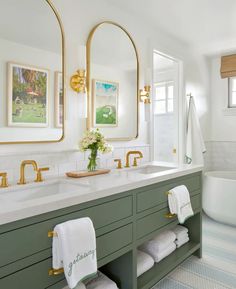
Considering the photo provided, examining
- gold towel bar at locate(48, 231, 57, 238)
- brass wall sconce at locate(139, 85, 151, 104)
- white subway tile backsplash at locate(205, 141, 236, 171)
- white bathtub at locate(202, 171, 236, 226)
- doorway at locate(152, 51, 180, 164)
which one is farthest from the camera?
doorway at locate(152, 51, 180, 164)

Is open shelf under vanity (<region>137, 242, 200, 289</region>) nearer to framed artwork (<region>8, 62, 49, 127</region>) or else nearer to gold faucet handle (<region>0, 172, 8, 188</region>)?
gold faucet handle (<region>0, 172, 8, 188</region>)

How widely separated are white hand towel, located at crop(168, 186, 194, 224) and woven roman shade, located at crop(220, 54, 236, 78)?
248cm

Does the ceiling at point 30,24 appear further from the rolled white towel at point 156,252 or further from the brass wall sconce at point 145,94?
the rolled white towel at point 156,252

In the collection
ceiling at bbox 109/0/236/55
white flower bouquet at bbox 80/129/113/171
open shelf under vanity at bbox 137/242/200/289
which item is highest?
ceiling at bbox 109/0/236/55

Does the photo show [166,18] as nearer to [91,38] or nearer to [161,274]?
[91,38]

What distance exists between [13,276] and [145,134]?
1.96 m

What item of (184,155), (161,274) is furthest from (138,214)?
(184,155)

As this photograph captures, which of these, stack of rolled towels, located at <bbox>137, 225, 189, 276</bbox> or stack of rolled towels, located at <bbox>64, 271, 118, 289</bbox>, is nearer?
stack of rolled towels, located at <bbox>64, 271, 118, 289</bbox>

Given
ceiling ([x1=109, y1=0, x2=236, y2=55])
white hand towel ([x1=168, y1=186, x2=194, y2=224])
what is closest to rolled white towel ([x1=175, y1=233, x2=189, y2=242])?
white hand towel ([x1=168, y1=186, x2=194, y2=224])

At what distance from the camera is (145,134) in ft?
9.08

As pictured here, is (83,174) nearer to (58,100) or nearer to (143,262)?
(58,100)

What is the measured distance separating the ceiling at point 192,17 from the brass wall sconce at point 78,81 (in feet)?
2.56

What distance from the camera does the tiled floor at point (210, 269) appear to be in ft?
6.69

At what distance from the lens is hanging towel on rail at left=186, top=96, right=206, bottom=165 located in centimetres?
343
